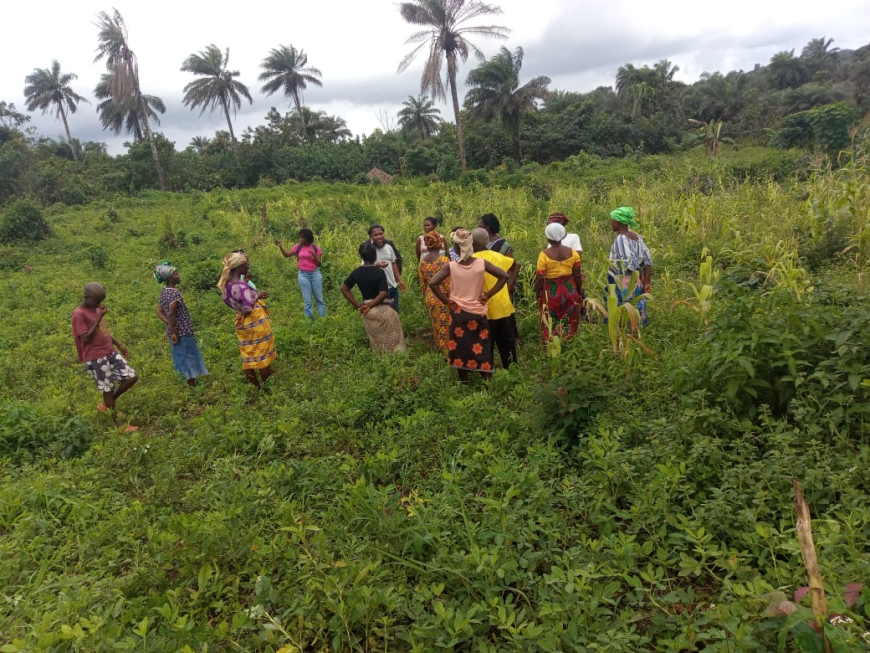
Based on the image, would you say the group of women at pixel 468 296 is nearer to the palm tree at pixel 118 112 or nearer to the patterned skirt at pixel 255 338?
the patterned skirt at pixel 255 338

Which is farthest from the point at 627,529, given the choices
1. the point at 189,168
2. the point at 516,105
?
the point at 189,168

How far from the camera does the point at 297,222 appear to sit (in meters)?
13.8

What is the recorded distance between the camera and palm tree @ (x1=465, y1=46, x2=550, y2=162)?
25406mm

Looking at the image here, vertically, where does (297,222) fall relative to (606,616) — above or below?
above

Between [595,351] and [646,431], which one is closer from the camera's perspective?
[646,431]

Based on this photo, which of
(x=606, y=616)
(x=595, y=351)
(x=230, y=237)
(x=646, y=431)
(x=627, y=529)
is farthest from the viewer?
(x=230, y=237)

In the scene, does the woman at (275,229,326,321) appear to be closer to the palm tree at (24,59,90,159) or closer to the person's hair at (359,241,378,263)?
the person's hair at (359,241,378,263)

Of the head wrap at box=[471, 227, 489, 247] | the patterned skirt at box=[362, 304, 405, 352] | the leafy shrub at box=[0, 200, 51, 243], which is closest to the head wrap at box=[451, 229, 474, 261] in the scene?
the head wrap at box=[471, 227, 489, 247]

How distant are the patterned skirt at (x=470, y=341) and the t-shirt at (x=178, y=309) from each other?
2565 mm

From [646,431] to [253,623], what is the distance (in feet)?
7.53

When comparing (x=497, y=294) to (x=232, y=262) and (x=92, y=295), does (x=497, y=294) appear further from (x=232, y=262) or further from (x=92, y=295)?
(x=92, y=295)

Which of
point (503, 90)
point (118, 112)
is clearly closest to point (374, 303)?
point (503, 90)

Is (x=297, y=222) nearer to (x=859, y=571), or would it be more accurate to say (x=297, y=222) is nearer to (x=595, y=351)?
(x=595, y=351)

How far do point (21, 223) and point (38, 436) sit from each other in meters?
12.5
